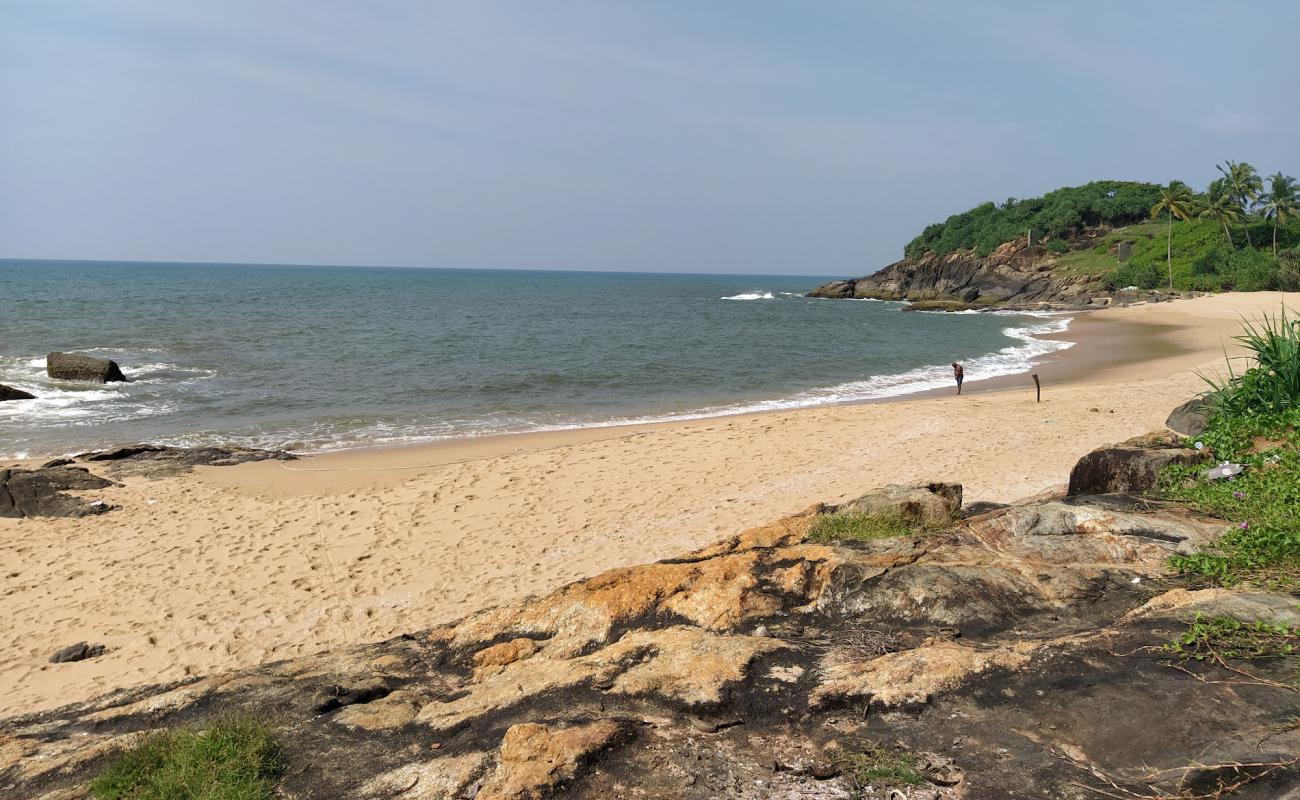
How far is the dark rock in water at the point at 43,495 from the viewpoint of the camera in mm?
11953

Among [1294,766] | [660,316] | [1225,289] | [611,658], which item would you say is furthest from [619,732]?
[1225,289]

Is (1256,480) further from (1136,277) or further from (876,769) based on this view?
(1136,277)

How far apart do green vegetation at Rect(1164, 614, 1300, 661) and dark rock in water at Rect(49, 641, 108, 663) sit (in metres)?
9.18

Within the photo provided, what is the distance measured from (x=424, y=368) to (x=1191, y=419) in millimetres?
26433

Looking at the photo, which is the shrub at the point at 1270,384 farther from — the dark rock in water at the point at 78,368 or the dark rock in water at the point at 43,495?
the dark rock in water at the point at 78,368

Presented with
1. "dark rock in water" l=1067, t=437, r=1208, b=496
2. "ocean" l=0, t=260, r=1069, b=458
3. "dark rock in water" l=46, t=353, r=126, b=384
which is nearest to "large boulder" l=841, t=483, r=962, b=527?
"dark rock in water" l=1067, t=437, r=1208, b=496

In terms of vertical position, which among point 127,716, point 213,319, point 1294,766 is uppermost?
point 213,319

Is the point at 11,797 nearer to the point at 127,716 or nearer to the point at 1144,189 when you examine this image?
the point at 127,716

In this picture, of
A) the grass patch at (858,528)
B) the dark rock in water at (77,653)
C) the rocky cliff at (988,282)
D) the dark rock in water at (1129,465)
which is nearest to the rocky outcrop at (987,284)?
the rocky cliff at (988,282)

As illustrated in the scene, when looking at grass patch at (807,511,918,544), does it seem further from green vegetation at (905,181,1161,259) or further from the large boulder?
green vegetation at (905,181,1161,259)

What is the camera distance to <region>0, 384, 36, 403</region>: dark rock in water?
2081 cm

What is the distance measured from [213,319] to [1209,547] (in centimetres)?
5314

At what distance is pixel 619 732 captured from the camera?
3.37m

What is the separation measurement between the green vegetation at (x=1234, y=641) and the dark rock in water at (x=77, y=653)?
918cm
